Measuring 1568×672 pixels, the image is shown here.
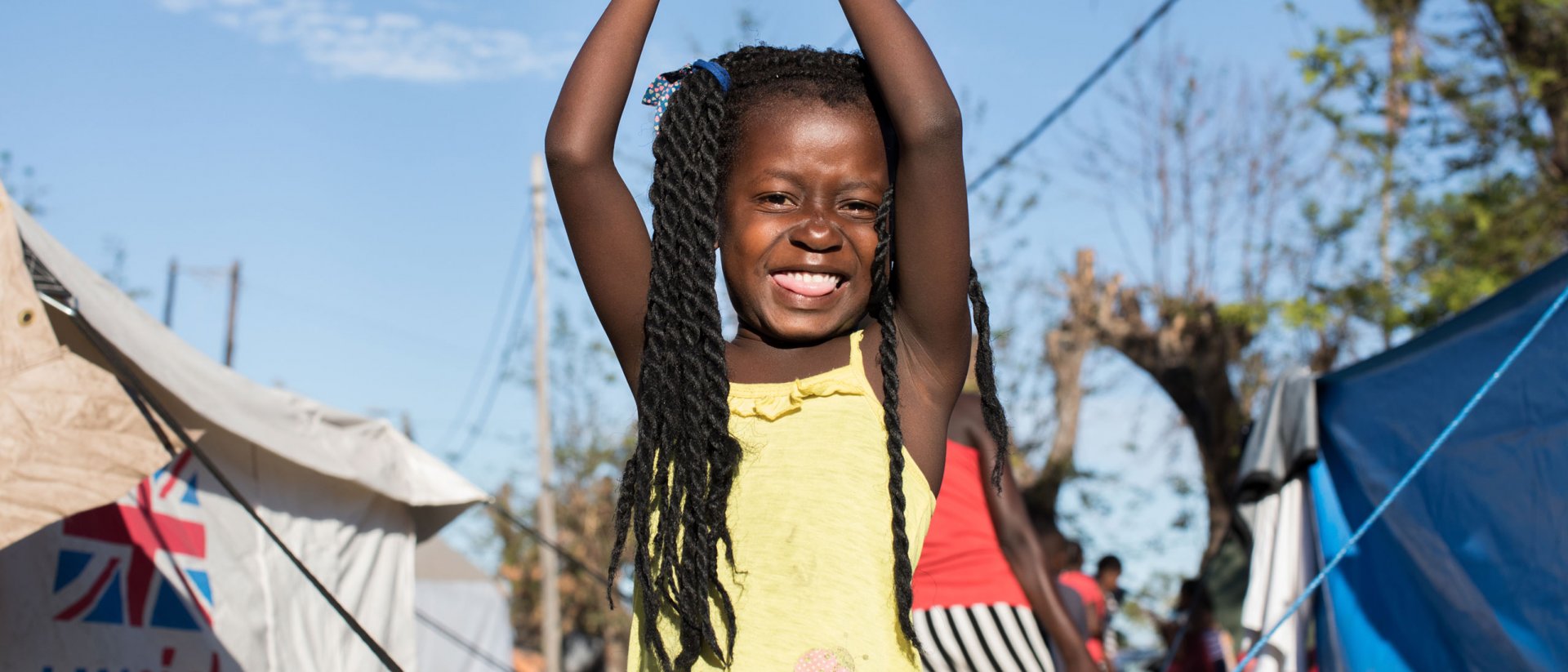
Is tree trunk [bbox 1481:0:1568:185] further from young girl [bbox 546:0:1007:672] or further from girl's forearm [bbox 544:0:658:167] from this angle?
girl's forearm [bbox 544:0:658:167]

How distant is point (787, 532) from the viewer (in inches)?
69.2

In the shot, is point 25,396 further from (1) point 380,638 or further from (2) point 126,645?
(1) point 380,638

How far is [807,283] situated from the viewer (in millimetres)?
1909

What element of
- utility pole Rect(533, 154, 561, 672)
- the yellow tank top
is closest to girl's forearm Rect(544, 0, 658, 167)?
the yellow tank top

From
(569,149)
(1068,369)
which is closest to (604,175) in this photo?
(569,149)

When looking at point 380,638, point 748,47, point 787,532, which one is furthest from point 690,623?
point 380,638

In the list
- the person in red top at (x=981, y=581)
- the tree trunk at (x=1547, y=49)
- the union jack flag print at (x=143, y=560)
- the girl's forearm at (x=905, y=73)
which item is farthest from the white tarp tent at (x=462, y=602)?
the tree trunk at (x=1547, y=49)

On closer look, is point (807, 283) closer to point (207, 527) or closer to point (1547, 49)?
point (207, 527)

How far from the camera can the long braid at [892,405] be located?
177cm

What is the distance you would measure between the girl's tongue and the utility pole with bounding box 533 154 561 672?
58.3 feet

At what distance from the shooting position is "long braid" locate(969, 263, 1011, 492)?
2.00 m

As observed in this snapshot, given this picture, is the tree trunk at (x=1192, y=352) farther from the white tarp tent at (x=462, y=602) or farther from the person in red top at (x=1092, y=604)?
the white tarp tent at (x=462, y=602)

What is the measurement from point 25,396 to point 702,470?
173cm

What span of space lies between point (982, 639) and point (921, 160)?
71.6 inches
